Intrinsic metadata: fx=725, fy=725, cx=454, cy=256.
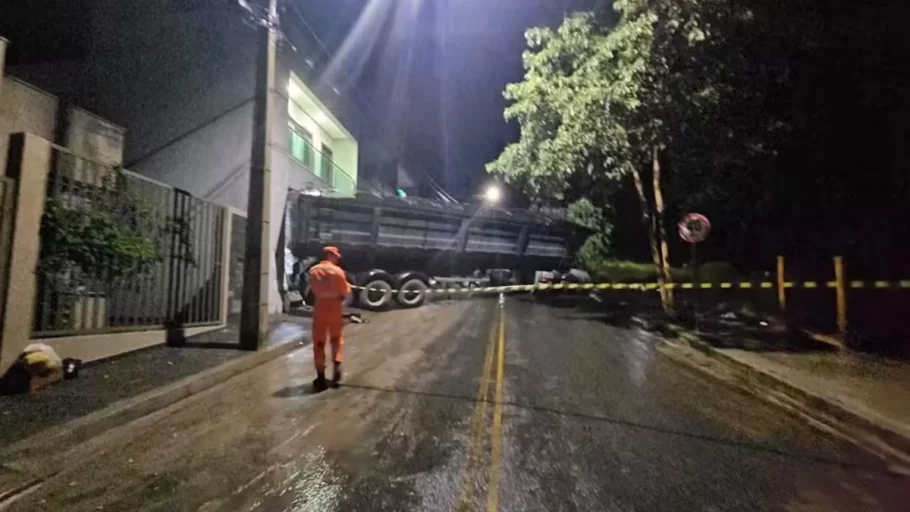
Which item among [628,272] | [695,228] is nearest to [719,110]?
[695,228]

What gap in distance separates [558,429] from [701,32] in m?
8.15

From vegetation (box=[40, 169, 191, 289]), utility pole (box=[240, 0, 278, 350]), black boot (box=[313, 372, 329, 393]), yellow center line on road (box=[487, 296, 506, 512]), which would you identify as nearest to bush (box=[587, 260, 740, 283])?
yellow center line on road (box=[487, 296, 506, 512])

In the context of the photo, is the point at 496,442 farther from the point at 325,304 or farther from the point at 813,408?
the point at 813,408

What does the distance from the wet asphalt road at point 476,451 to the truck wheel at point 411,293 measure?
8.79 metres

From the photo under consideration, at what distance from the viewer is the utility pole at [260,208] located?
10977mm

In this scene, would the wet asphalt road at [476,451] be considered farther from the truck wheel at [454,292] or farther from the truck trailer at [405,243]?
the truck wheel at [454,292]

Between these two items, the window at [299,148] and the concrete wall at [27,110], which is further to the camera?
the window at [299,148]

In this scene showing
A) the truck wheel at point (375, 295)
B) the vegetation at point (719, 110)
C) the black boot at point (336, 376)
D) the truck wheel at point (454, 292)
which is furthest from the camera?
the truck wheel at point (454, 292)

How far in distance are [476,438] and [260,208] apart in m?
6.06

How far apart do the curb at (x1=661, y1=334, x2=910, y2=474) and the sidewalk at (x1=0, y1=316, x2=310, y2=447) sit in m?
6.92

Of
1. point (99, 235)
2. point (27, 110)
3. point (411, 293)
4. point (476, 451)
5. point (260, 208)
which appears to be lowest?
point (476, 451)

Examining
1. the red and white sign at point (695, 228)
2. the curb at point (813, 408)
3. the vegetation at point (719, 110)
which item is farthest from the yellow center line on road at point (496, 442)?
the vegetation at point (719, 110)

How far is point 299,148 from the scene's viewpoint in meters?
21.5

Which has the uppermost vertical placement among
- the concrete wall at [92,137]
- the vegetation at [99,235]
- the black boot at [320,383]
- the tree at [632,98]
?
the tree at [632,98]
